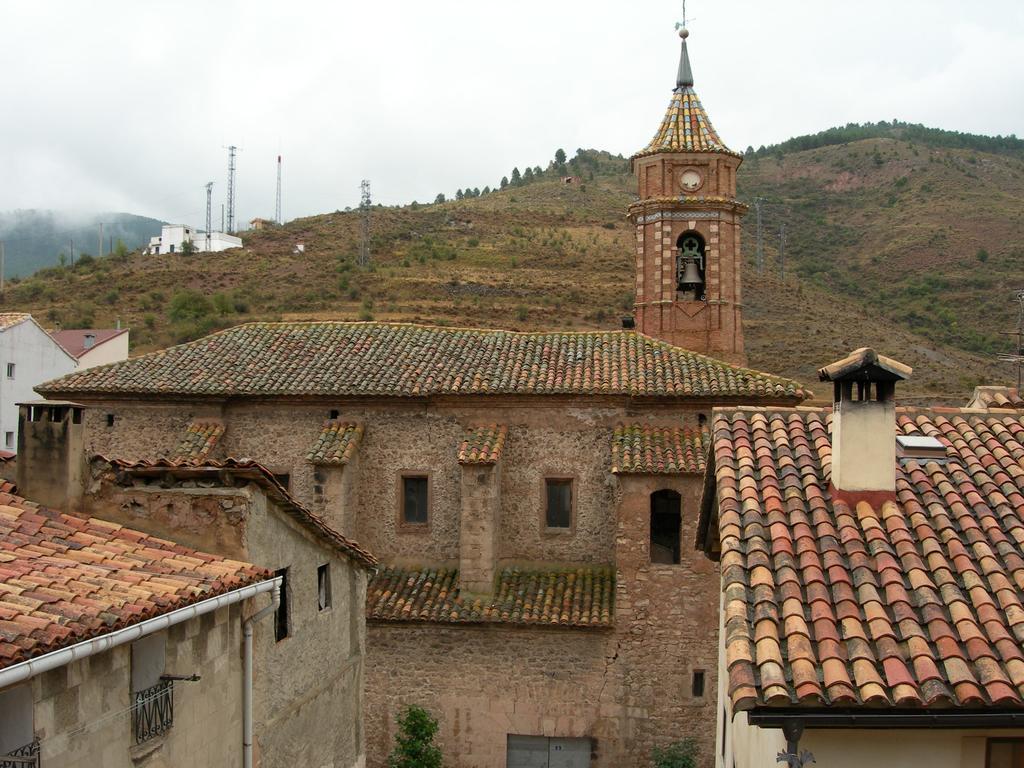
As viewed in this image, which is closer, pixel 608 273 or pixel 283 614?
pixel 283 614

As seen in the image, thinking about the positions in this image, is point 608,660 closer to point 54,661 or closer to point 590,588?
point 590,588

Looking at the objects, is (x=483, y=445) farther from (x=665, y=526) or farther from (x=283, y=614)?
(x=283, y=614)

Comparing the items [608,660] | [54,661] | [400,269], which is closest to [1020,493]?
[54,661]

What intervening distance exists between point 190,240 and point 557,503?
184 feet

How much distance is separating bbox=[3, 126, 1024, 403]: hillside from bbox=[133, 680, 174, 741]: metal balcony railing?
34.9m

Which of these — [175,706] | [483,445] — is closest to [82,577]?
[175,706]

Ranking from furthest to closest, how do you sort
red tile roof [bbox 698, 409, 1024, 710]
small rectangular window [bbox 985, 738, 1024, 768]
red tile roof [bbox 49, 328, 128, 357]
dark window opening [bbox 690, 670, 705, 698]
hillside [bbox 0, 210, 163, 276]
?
hillside [bbox 0, 210, 163, 276], red tile roof [bbox 49, 328, 128, 357], dark window opening [bbox 690, 670, 705, 698], small rectangular window [bbox 985, 738, 1024, 768], red tile roof [bbox 698, 409, 1024, 710]

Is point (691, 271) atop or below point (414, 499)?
atop

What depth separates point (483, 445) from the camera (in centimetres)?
1752

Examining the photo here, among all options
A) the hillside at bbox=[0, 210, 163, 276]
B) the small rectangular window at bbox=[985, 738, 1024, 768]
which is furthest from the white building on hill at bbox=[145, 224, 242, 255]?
the hillside at bbox=[0, 210, 163, 276]

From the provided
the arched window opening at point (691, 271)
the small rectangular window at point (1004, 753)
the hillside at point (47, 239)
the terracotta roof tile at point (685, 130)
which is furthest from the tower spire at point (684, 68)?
the hillside at point (47, 239)

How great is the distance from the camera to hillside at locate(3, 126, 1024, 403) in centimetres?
4591

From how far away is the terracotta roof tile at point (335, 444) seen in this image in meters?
17.6

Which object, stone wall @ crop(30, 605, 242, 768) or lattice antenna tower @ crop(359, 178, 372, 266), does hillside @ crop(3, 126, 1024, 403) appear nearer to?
lattice antenna tower @ crop(359, 178, 372, 266)
